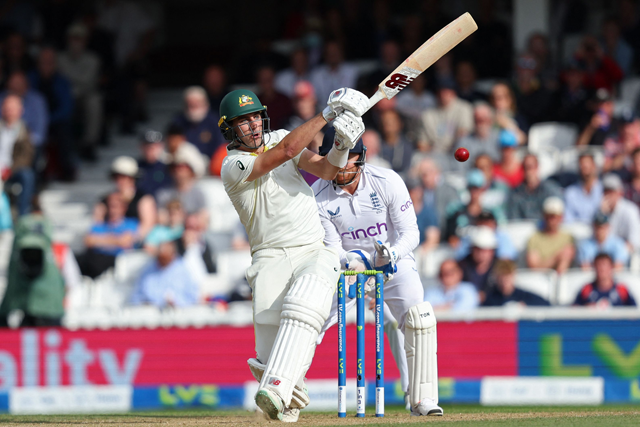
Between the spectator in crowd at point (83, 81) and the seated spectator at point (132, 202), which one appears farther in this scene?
the spectator in crowd at point (83, 81)

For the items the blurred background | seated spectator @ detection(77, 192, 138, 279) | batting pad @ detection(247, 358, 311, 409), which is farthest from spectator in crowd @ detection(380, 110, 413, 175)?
batting pad @ detection(247, 358, 311, 409)

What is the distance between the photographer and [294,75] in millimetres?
12695

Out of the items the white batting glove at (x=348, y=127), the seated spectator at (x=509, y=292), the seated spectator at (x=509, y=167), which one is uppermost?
the white batting glove at (x=348, y=127)

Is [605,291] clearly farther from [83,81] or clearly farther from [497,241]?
[83,81]

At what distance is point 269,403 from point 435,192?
5.66m

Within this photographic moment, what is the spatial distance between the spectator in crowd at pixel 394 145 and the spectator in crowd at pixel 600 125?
2002 mm

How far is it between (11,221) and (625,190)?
267 inches

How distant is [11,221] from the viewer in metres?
11.6

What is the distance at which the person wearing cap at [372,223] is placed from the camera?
21.1ft

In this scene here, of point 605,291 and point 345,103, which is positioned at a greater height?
point 345,103

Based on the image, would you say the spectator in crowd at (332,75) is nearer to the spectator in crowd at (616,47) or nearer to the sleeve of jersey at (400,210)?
the spectator in crowd at (616,47)

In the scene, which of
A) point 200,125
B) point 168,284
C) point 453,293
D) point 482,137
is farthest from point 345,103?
point 200,125

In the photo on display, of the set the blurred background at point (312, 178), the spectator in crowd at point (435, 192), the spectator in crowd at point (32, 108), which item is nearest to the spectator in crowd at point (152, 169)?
the blurred background at point (312, 178)

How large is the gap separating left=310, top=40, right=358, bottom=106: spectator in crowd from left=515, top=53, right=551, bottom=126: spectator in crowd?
199cm
